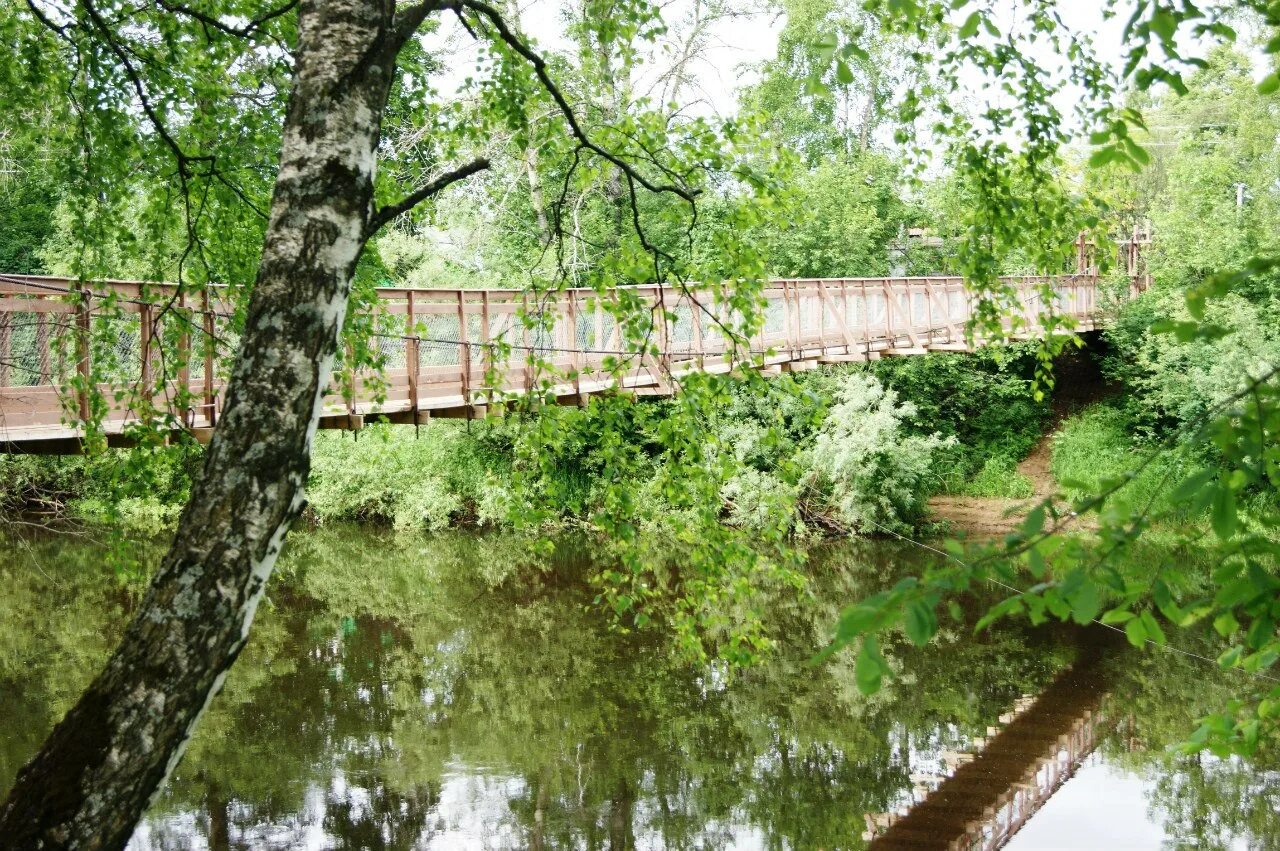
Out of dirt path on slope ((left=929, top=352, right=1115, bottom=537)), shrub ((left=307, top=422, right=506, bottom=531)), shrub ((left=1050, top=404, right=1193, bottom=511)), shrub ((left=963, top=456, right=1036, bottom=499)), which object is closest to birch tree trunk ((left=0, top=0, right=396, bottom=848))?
dirt path on slope ((left=929, top=352, right=1115, bottom=537))

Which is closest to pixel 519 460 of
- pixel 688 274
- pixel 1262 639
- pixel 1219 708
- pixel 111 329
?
pixel 688 274

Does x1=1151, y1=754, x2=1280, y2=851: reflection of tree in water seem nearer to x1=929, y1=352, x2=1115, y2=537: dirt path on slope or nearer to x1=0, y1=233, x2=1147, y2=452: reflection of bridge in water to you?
x1=0, y1=233, x2=1147, y2=452: reflection of bridge in water

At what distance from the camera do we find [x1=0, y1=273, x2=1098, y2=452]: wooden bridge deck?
4.70 m

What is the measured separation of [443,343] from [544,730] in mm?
3350

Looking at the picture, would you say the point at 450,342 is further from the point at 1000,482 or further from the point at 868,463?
the point at 1000,482

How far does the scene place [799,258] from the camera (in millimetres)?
21266

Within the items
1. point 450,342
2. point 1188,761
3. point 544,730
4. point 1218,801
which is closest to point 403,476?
point 544,730

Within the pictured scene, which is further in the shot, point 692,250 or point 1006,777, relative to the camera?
point 1006,777

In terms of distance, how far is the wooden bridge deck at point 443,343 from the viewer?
185 inches

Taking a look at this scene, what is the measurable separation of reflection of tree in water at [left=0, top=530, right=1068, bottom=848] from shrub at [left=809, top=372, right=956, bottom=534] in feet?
12.2

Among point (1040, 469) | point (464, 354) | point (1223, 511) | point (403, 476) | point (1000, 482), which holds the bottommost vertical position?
point (1000, 482)

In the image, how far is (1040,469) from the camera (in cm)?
2092

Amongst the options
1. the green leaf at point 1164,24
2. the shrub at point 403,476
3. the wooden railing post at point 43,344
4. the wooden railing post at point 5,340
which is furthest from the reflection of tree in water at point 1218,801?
the shrub at point 403,476

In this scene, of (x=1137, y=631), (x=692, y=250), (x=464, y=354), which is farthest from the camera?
(x=464, y=354)
